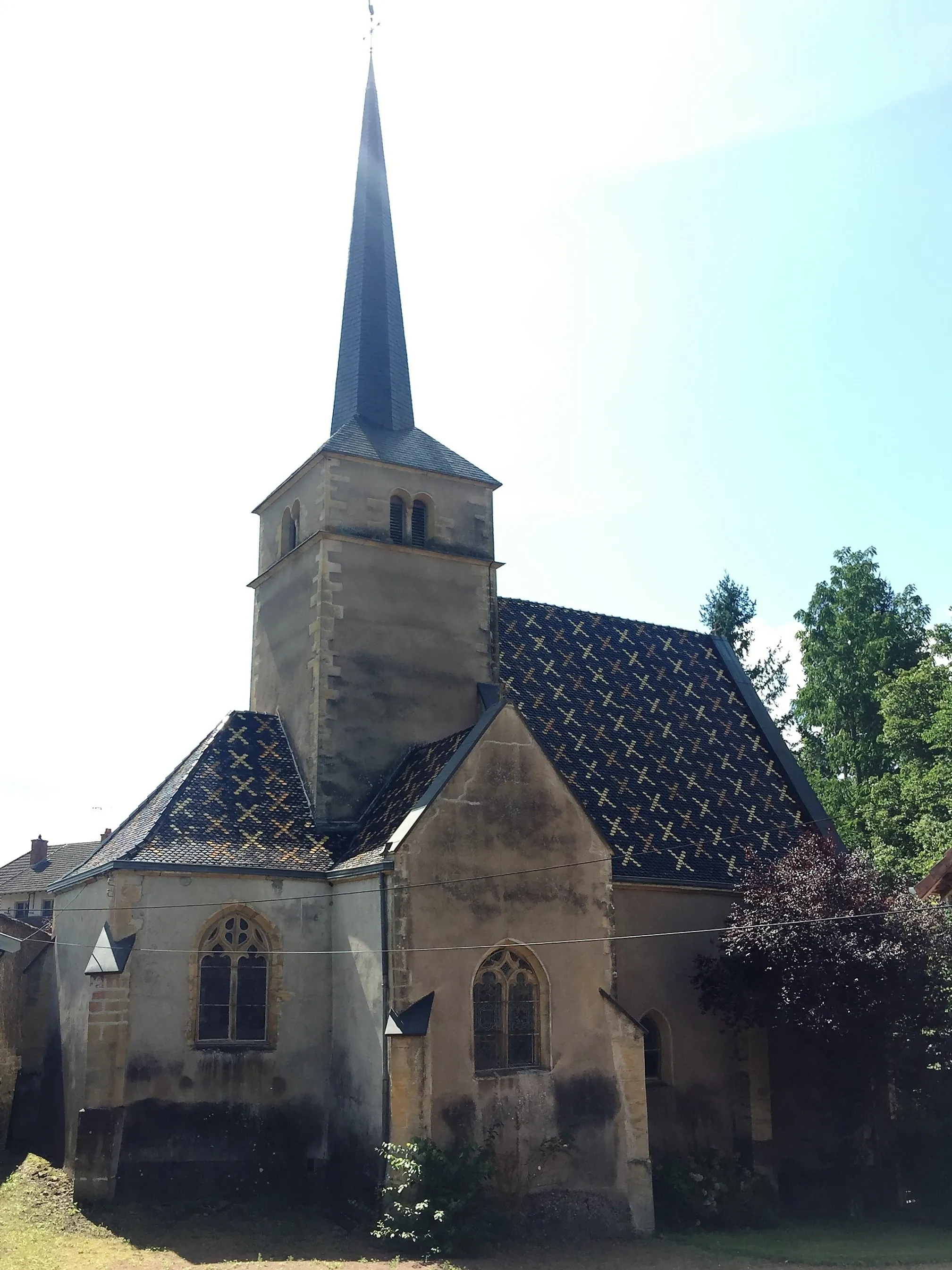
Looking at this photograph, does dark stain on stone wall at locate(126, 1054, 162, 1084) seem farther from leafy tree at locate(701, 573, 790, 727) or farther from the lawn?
leafy tree at locate(701, 573, 790, 727)

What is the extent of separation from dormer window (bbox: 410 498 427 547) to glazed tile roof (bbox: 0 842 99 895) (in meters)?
34.6

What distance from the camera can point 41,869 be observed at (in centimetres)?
5484

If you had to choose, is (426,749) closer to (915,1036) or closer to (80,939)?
(80,939)

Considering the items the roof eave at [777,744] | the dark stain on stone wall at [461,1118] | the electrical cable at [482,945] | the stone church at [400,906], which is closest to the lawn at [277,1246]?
the stone church at [400,906]

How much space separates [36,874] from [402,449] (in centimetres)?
3938

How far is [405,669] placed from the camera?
22438 millimetres

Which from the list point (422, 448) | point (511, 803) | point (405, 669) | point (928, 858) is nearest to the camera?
point (511, 803)

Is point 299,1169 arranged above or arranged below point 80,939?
below

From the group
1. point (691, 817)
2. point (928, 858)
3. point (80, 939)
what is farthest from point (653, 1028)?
point (928, 858)

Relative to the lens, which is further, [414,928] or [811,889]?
[811,889]

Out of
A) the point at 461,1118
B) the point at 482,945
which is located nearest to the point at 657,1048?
the point at 482,945

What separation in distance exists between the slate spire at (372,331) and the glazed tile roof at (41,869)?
34.0 m

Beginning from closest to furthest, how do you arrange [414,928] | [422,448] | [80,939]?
[414,928], [80,939], [422,448]

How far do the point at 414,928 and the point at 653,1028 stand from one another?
19.5ft
